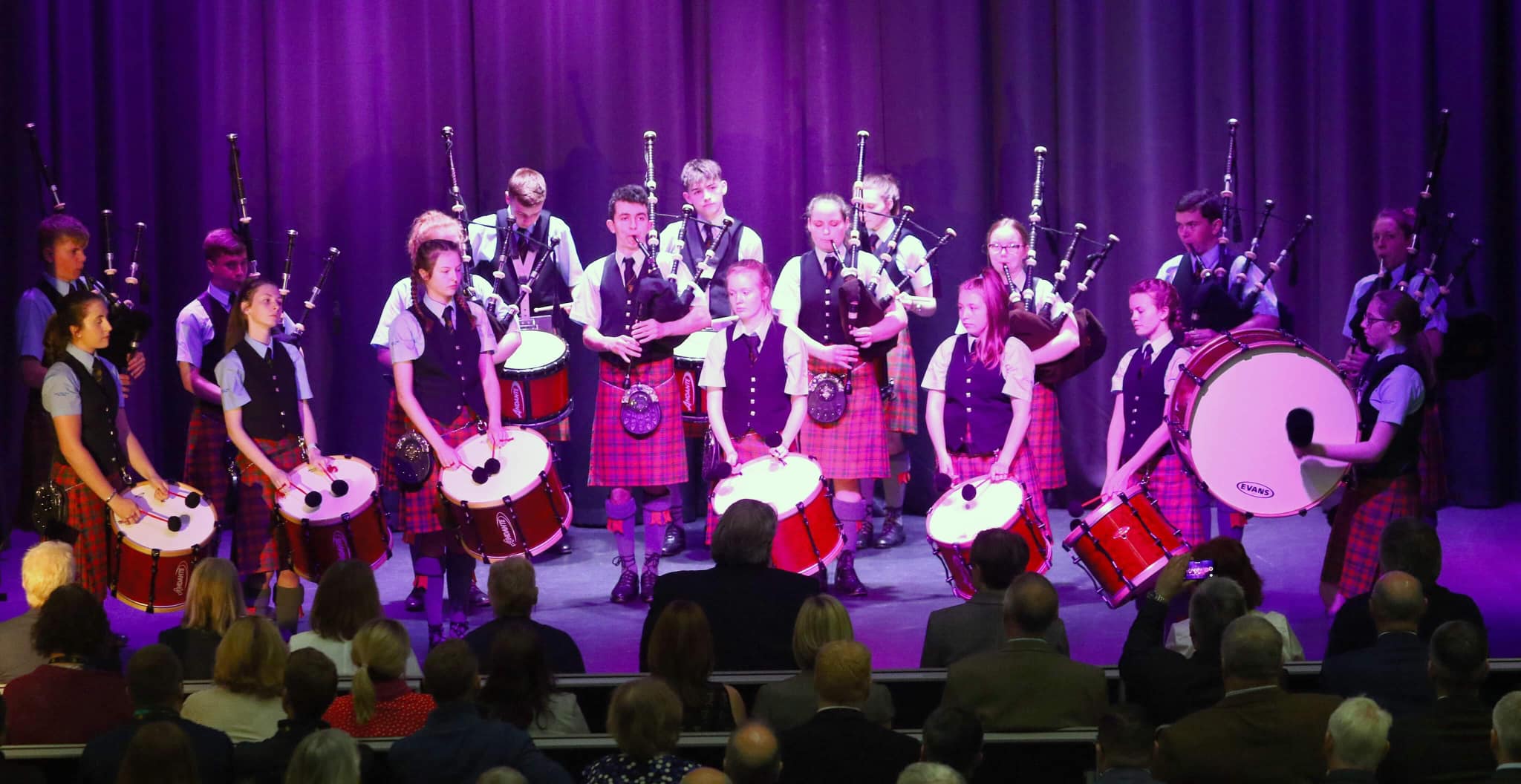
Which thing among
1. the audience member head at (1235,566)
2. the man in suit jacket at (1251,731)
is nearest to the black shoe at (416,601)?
the audience member head at (1235,566)

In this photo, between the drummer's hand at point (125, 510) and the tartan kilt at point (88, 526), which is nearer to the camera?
the drummer's hand at point (125, 510)

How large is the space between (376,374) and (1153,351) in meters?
4.27

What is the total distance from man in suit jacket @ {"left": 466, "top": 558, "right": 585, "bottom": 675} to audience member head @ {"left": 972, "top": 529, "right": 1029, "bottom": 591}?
109 centimetres

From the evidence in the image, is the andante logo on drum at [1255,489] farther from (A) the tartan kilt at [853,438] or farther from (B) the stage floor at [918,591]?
(A) the tartan kilt at [853,438]

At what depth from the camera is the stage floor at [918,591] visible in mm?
5719

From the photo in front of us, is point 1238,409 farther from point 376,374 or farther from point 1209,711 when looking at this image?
point 376,374

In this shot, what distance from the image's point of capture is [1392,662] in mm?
3598

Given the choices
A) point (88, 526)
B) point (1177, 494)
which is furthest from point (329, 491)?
point (1177, 494)

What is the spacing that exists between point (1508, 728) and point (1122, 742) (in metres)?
0.71

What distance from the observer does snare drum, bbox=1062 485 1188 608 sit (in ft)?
17.7

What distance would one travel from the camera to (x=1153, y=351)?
6.02 meters

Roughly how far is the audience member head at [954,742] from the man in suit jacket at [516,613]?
1203 millimetres

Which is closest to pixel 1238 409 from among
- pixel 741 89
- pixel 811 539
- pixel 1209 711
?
pixel 811 539

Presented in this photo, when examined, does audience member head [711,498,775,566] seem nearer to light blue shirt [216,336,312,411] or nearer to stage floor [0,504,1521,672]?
stage floor [0,504,1521,672]
